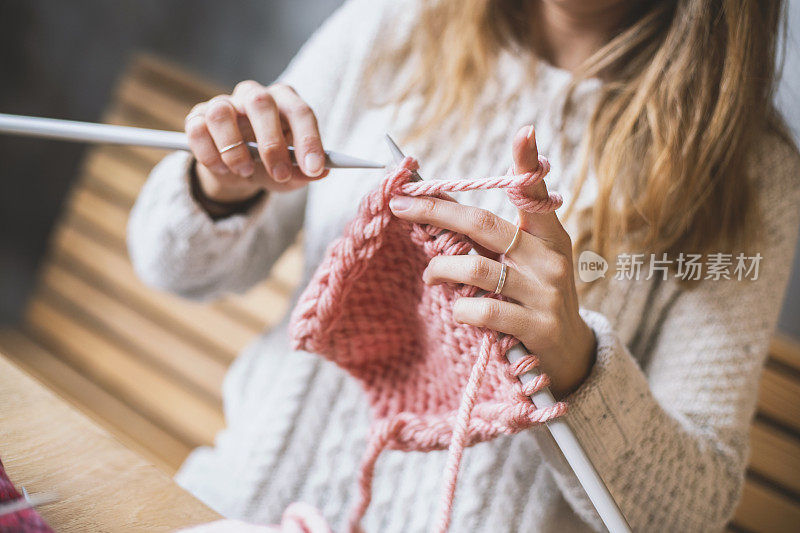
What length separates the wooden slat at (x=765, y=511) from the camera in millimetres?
758

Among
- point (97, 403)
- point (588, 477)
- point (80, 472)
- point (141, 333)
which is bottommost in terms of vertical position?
point (97, 403)

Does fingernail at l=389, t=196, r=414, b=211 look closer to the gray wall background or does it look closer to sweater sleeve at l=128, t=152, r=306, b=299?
sweater sleeve at l=128, t=152, r=306, b=299

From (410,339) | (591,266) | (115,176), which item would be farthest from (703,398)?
(115,176)

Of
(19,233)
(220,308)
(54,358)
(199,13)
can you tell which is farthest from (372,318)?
(19,233)

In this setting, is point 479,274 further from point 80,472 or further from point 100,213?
point 100,213

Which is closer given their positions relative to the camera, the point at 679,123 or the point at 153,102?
the point at 679,123

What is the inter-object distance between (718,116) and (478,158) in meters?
0.21

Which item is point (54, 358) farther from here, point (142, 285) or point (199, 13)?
point (199, 13)

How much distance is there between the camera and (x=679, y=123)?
0.50 metres

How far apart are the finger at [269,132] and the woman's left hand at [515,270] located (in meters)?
0.11

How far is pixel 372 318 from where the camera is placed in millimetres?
486

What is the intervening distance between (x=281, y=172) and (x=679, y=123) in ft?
1.06

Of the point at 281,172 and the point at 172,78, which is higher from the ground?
the point at 172,78

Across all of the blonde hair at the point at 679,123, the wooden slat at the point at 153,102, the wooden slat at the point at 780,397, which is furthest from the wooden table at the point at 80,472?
the wooden slat at the point at 153,102
